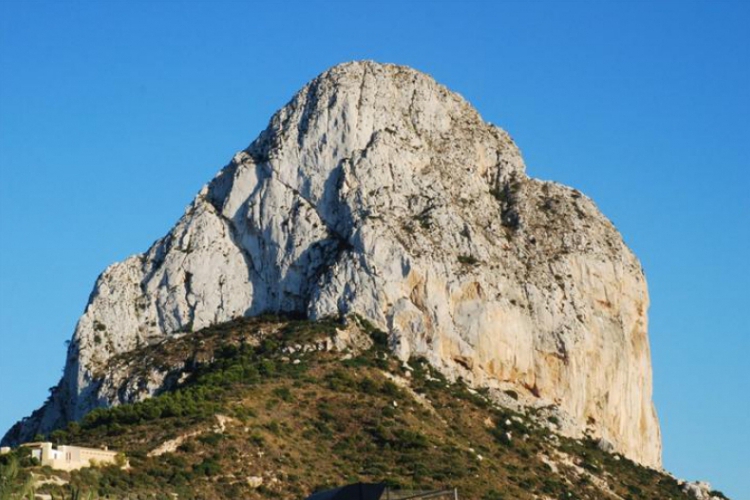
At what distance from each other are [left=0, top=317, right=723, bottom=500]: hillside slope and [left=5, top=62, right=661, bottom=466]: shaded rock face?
124 inches

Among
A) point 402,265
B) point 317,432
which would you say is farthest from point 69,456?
point 402,265

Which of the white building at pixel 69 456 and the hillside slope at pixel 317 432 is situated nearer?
the white building at pixel 69 456

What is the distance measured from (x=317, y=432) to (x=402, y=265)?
19.0 meters

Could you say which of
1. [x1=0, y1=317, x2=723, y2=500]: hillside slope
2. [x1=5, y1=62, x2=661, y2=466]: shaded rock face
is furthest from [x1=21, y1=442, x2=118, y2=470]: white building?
[x1=5, y1=62, x2=661, y2=466]: shaded rock face

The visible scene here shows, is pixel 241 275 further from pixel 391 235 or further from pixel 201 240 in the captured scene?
pixel 391 235

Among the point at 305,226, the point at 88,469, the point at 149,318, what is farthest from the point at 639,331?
the point at 88,469

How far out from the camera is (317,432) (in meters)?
115

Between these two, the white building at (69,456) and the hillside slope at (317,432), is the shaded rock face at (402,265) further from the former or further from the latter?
the white building at (69,456)

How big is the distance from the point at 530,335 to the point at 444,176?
16689mm

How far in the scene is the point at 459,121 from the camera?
5807 inches

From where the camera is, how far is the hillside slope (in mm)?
105500

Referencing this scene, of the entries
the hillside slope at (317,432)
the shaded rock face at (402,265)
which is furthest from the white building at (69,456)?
the shaded rock face at (402,265)

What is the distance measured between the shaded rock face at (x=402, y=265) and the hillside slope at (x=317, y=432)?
124 inches

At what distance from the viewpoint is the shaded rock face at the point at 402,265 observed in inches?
5094
